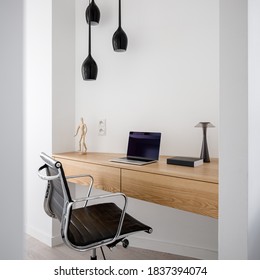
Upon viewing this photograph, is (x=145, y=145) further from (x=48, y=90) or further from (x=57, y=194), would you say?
(x=48, y=90)

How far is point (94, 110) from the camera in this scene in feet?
8.34

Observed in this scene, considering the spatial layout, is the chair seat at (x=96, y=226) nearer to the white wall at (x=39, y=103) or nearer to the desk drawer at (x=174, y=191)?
the desk drawer at (x=174, y=191)

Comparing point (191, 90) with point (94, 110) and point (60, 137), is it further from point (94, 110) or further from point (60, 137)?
point (60, 137)

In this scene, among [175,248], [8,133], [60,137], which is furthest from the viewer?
[60,137]

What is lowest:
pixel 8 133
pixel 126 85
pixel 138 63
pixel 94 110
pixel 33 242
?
pixel 33 242

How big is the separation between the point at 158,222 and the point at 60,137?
1219 mm

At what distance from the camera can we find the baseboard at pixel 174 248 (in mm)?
2012

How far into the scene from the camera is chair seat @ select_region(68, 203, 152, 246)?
4.51ft

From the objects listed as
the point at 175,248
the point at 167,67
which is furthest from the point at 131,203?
the point at 167,67

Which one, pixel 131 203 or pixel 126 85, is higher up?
pixel 126 85

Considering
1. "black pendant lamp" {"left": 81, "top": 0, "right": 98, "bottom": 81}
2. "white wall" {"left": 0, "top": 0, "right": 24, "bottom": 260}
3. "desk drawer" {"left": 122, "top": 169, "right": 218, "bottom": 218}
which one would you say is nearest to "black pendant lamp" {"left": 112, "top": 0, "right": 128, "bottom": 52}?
"black pendant lamp" {"left": 81, "top": 0, "right": 98, "bottom": 81}

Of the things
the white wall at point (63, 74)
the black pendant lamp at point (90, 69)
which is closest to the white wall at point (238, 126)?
the black pendant lamp at point (90, 69)

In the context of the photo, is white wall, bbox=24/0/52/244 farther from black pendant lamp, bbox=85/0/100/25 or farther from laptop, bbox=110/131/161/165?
laptop, bbox=110/131/161/165
